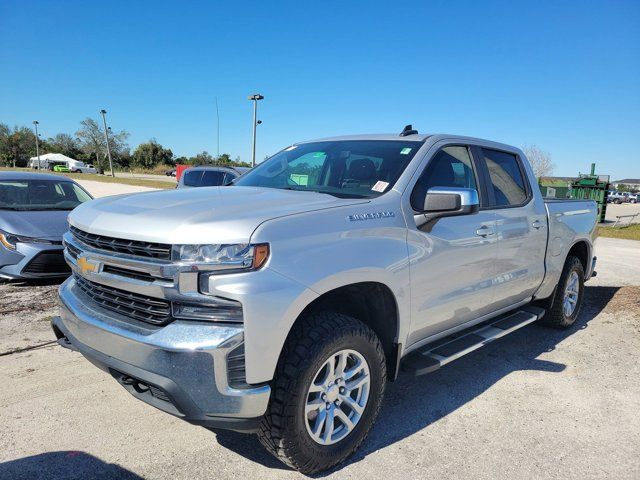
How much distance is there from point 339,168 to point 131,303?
6.08 ft

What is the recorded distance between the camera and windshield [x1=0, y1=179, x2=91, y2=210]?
684 centimetres

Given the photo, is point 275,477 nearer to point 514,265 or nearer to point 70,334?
point 70,334

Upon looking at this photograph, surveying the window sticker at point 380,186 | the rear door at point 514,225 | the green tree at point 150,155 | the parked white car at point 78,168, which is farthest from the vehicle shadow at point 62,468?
the green tree at point 150,155

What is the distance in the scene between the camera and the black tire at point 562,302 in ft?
16.8

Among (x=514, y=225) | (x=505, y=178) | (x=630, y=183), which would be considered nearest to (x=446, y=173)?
(x=514, y=225)

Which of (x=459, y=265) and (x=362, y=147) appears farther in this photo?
(x=362, y=147)

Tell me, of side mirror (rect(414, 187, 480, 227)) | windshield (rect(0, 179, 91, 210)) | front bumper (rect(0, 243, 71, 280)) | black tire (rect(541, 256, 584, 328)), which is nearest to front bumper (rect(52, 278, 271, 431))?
side mirror (rect(414, 187, 480, 227))

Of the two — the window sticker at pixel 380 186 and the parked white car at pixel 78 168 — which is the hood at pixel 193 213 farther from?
the parked white car at pixel 78 168

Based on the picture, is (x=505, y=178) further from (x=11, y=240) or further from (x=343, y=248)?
(x=11, y=240)

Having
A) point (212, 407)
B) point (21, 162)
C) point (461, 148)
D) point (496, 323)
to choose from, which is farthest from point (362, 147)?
point (21, 162)

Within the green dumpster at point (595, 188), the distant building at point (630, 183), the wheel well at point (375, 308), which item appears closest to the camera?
the wheel well at point (375, 308)

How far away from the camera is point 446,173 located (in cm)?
357

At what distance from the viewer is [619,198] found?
213 feet

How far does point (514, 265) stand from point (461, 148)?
1095 millimetres
